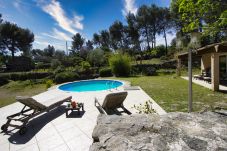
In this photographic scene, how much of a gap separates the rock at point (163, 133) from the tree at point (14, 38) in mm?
41889

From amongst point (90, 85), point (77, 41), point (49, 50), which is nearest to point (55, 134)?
point (90, 85)

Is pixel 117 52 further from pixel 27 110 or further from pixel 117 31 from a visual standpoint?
pixel 117 31

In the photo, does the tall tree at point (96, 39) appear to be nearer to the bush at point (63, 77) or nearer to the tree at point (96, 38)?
the tree at point (96, 38)

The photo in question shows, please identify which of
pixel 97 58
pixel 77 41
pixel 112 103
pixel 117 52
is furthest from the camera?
pixel 77 41

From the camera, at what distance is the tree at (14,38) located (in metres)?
36.9

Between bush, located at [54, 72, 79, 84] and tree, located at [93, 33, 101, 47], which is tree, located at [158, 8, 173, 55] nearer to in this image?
tree, located at [93, 33, 101, 47]

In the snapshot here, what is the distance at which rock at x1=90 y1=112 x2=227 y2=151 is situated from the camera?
7.04 feet

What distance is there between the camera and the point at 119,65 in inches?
805

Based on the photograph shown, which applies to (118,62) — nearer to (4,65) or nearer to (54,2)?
(54,2)

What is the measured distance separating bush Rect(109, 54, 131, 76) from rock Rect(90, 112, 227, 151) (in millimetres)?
17291

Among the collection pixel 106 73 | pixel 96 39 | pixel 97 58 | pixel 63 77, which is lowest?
pixel 63 77

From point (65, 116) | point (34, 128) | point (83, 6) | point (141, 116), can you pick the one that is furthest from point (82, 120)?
point (83, 6)

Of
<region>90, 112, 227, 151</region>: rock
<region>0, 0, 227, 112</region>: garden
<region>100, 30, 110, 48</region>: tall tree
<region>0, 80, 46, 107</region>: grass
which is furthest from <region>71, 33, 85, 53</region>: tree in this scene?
<region>90, 112, 227, 151</region>: rock

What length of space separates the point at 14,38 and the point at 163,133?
43680mm
